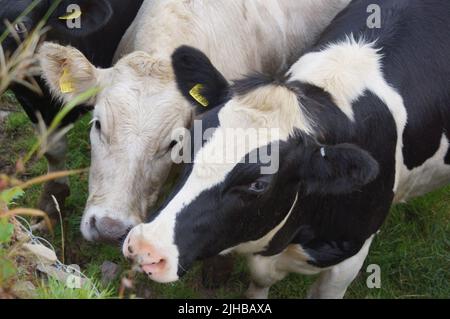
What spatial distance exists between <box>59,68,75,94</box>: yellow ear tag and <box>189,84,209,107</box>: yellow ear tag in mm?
1065

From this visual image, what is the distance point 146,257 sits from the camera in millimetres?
3777

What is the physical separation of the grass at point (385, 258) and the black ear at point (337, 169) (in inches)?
74.8

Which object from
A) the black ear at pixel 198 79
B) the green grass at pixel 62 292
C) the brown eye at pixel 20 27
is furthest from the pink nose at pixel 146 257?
the brown eye at pixel 20 27

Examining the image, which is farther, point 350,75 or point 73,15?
point 73,15

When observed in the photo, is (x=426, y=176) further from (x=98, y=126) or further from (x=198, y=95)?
(x=98, y=126)

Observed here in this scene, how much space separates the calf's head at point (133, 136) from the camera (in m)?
4.68

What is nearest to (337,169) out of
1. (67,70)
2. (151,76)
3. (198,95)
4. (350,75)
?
(350,75)

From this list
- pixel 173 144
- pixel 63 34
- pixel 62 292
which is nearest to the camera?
pixel 62 292

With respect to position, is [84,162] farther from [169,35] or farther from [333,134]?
[333,134]

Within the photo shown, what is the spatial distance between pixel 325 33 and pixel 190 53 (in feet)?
4.27

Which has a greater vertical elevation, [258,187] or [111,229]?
[258,187]

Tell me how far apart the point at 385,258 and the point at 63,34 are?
120 inches

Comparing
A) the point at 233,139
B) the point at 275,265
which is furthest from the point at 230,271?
the point at 233,139
